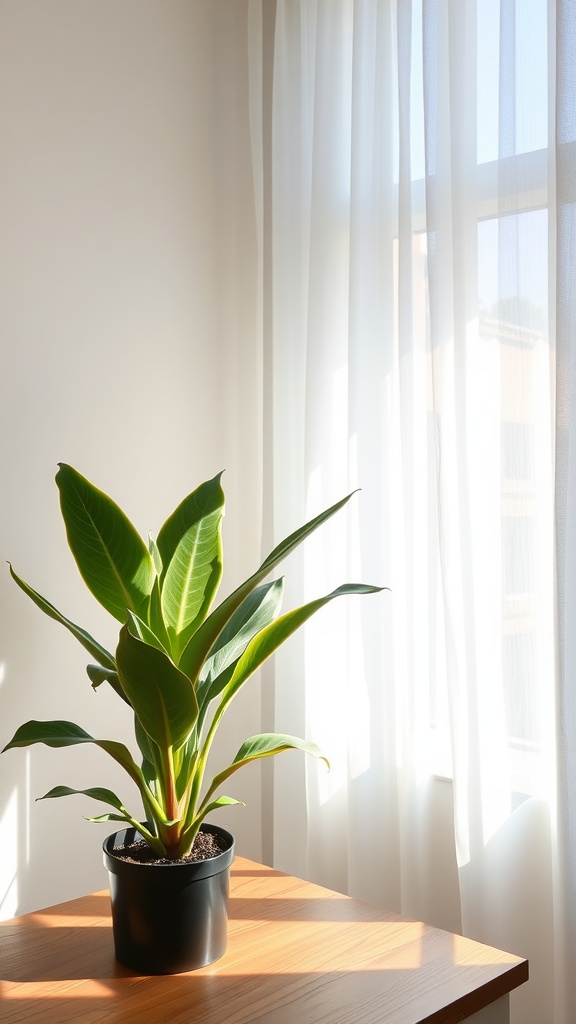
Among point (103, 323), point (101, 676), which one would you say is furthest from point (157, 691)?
point (103, 323)

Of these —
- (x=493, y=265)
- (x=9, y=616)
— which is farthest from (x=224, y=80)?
(x=9, y=616)

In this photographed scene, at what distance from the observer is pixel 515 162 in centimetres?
162

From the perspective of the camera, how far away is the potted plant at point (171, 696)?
4.00 feet

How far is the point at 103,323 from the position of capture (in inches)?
77.3

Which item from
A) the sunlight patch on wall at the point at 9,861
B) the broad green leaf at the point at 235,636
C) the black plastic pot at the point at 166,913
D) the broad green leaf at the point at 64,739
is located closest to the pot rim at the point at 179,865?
the black plastic pot at the point at 166,913

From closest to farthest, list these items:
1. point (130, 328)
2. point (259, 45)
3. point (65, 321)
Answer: point (65, 321) < point (130, 328) < point (259, 45)

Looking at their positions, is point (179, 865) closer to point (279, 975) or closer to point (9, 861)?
point (279, 975)

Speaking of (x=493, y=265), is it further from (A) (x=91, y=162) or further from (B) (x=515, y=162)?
(A) (x=91, y=162)

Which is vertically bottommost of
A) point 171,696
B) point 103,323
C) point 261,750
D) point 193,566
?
point 261,750

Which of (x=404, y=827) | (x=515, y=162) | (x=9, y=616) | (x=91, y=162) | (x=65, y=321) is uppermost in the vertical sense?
(x=91, y=162)

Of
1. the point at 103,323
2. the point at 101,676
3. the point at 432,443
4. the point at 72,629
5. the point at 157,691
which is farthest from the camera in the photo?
the point at 103,323

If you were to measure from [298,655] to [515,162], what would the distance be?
1.12 m

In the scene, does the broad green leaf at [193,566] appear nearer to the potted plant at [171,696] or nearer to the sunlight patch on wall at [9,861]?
the potted plant at [171,696]

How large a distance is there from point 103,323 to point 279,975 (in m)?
1.32
